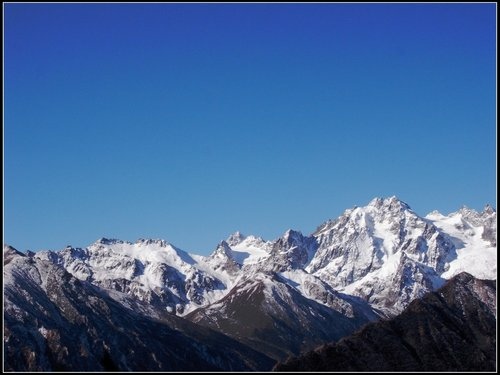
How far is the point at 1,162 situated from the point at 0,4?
24754 mm

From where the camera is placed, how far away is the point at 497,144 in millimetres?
129875

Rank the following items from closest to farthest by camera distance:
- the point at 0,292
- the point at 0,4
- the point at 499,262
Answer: the point at 0,4 < the point at 499,262 < the point at 0,292

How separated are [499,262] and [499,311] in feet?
54.7

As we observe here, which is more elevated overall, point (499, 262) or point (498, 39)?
point (498, 39)

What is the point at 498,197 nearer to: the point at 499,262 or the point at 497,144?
the point at 497,144

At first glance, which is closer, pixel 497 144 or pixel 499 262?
pixel 497 144

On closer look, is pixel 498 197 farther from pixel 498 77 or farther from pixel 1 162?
pixel 1 162

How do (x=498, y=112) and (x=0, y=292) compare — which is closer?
(x=498, y=112)

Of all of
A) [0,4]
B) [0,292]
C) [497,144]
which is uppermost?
[0,4]

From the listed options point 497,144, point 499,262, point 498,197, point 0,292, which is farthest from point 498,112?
point 0,292

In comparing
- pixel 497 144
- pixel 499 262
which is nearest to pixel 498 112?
pixel 497 144

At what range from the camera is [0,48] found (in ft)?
435

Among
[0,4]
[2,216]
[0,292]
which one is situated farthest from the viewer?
[0,292]

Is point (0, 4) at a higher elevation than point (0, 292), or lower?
higher
